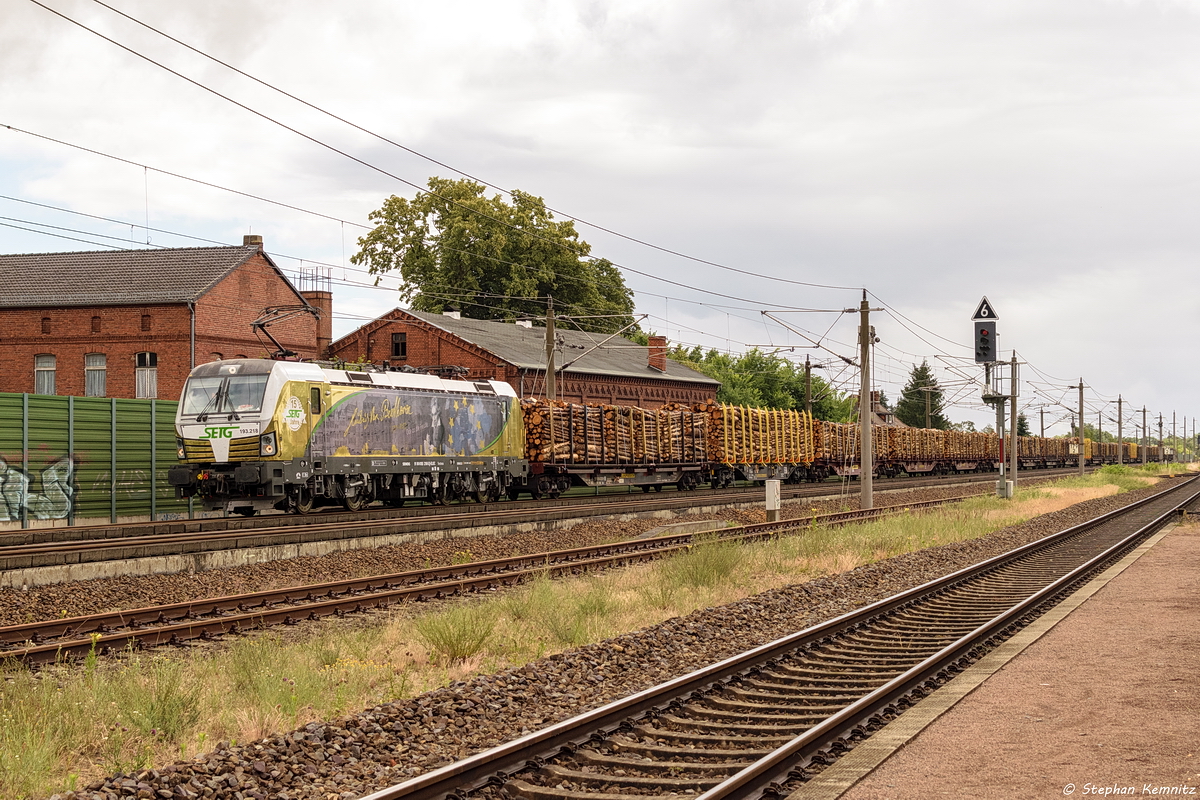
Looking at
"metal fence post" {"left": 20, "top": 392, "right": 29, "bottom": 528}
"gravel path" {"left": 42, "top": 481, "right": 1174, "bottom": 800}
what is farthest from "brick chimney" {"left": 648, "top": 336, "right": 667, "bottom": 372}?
"gravel path" {"left": 42, "top": 481, "right": 1174, "bottom": 800}

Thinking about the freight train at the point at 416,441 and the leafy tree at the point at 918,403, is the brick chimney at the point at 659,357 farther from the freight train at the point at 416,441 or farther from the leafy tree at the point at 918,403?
the leafy tree at the point at 918,403

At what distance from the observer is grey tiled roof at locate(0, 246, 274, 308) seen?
45.2 metres

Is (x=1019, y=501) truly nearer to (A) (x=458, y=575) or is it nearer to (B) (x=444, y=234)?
(A) (x=458, y=575)

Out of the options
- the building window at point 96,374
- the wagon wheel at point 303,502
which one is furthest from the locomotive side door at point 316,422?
the building window at point 96,374

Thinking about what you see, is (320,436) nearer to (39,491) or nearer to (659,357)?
(39,491)

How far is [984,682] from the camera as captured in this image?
30.9 feet

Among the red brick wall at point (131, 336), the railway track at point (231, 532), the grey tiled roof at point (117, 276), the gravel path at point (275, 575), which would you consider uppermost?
the grey tiled roof at point (117, 276)

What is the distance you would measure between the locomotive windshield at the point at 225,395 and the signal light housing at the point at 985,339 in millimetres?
18705

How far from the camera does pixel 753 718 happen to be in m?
8.28

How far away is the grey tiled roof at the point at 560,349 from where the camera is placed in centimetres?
5522

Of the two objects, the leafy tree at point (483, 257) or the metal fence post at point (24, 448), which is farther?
the leafy tree at point (483, 257)

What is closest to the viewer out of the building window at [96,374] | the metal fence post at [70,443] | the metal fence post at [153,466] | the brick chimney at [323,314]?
the metal fence post at [70,443]

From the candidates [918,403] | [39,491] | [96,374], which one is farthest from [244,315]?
[918,403]

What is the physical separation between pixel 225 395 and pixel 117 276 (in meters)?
25.6
